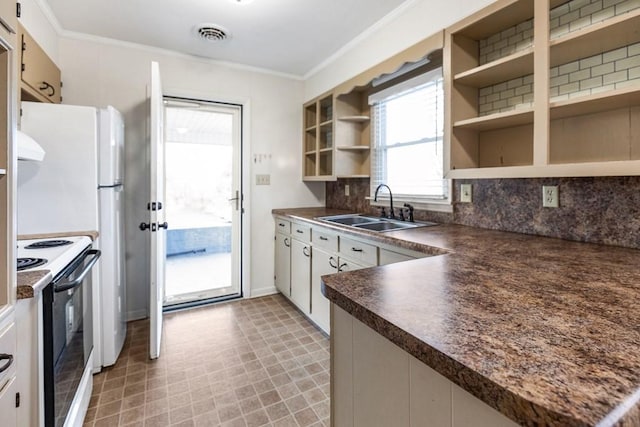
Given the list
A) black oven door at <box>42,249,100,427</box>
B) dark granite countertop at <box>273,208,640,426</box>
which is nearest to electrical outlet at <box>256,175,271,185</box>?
black oven door at <box>42,249,100,427</box>

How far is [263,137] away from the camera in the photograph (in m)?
3.42

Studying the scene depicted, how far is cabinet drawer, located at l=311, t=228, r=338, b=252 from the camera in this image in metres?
2.35

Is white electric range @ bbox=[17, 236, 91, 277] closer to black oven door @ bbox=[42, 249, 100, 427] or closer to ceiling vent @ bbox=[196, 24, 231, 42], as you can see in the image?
black oven door @ bbox=[42, 249, 100, 427]

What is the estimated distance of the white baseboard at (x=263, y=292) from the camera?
135 inches

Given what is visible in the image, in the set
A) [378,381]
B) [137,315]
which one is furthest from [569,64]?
[137,315]

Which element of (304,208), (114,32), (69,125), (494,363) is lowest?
(494,363)

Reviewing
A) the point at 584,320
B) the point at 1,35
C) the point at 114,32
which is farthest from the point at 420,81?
the point at 114,32

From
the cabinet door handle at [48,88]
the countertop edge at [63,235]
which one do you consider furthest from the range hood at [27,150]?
the cabinet door handle at [48,88]

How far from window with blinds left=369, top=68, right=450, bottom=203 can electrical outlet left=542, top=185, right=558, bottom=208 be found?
60cm

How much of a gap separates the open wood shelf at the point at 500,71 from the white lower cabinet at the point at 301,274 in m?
1.63

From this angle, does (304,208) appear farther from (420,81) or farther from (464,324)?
(464,324)

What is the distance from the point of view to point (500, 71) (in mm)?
1713

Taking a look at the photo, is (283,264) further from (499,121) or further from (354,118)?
(499,121)

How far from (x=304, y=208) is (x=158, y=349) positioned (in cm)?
192
